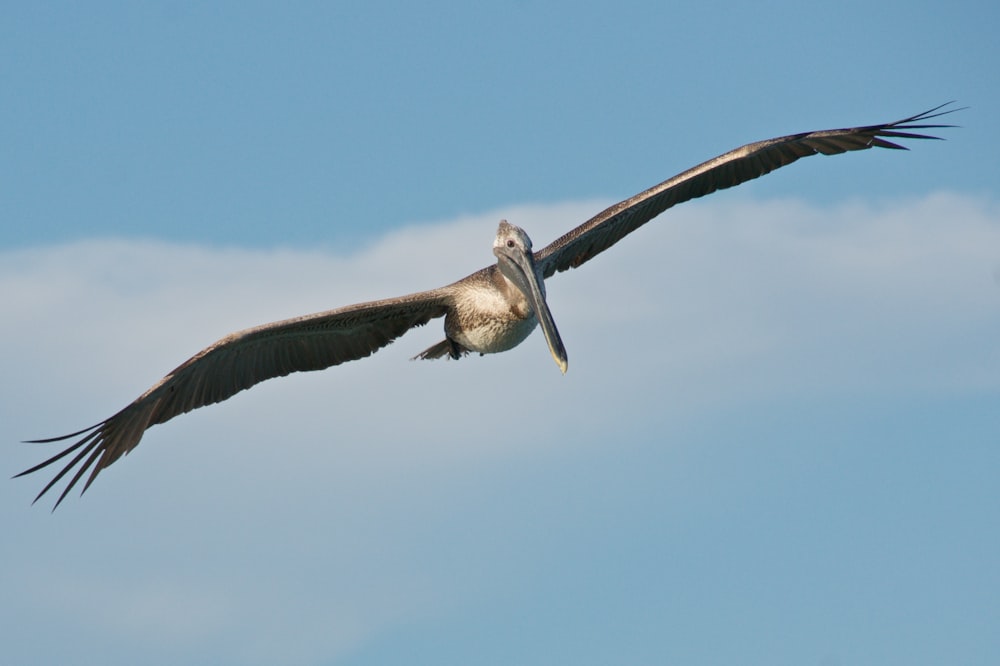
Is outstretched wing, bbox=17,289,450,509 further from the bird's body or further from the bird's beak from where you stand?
the bird's beak

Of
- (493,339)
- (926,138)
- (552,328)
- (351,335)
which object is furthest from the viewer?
(926,138)

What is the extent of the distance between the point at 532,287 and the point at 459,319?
1.36 meters

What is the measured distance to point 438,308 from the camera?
47.7 ft

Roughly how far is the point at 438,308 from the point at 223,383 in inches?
90.3

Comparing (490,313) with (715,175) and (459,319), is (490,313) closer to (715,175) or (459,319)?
(459,319)

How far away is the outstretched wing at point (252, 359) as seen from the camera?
13422 mm

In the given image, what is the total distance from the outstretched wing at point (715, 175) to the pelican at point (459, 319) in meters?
0.01

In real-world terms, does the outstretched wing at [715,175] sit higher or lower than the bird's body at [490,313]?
higher

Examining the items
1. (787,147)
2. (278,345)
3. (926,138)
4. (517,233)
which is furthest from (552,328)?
(926,138)

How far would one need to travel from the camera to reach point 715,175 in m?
15.6

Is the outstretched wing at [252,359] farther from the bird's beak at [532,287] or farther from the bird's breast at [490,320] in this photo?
the bird's beak at [532,287]

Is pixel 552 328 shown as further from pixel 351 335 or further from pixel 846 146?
pixel 846 146

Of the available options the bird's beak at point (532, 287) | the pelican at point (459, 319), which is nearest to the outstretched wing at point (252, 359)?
the pelican at point (459, 319)

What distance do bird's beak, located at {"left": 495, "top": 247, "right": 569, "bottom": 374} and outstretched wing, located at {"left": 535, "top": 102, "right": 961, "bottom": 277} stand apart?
1590mm
